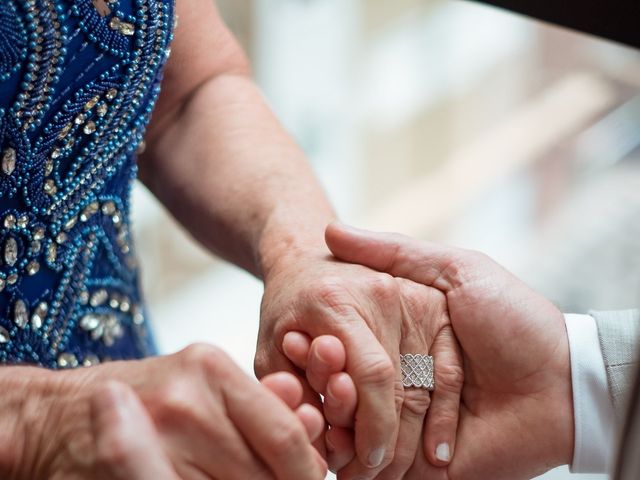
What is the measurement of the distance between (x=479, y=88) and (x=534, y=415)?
255 cm

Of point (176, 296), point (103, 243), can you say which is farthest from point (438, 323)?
point (176, 296)

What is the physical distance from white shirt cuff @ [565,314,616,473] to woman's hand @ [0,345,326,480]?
334mm

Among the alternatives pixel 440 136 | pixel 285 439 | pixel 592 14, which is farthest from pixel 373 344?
pixel 440 136

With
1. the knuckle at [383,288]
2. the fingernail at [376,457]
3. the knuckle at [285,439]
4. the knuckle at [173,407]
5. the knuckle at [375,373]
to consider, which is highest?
the knuckle at [173,407]

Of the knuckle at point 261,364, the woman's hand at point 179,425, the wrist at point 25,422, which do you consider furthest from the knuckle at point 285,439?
the knuckle at point 261,364

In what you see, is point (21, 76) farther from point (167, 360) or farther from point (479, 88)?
point (479, 88)

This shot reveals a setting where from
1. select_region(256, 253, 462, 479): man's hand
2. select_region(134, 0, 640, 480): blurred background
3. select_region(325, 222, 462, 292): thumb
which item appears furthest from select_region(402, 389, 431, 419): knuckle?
select_region(134, 0, 640, 480): blurred background

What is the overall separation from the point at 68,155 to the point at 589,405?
545mm

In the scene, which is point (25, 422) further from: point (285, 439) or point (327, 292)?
point (327, 292)

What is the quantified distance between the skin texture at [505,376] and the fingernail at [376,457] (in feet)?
0.25

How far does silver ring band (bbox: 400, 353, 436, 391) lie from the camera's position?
0.93 meters

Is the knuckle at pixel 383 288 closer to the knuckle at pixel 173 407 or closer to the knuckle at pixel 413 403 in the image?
the knuckle at pixel 413 403

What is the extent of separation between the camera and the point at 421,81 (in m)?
3.20

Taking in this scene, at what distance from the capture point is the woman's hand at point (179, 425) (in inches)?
24.7
